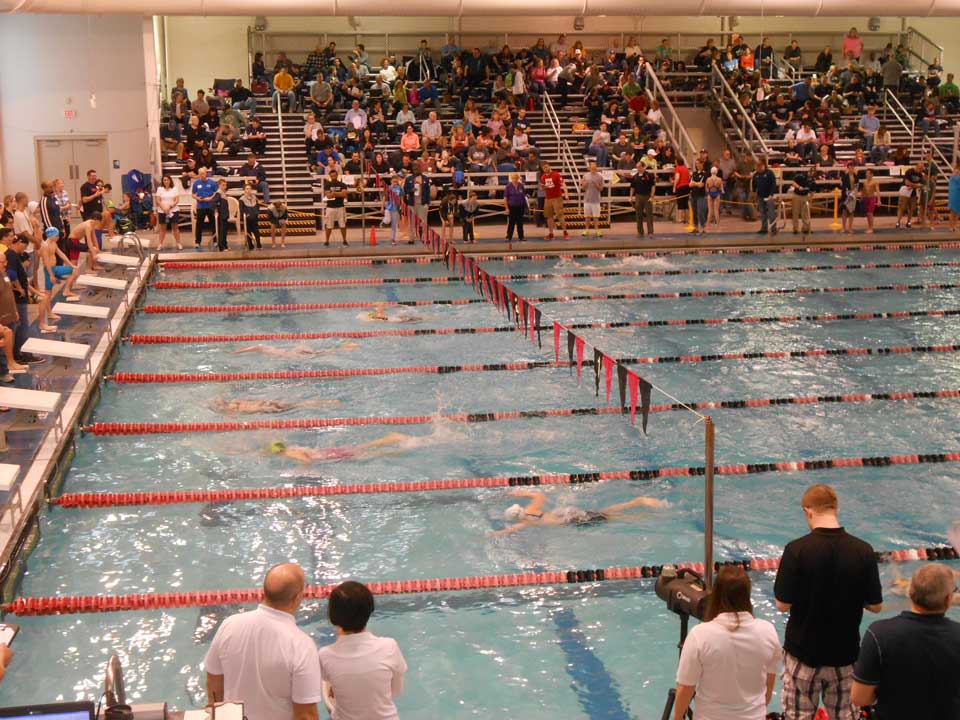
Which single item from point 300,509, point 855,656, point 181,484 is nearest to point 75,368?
point 181,484

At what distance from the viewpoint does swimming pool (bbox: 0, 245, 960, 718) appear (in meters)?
5.44

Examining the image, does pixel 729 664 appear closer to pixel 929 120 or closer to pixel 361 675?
pixel 361 675

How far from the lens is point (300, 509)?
290 inches

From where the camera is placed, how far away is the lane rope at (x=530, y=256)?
1659 cm

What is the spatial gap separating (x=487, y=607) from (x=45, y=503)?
3294mm

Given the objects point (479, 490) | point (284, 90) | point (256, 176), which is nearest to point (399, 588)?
point (479, 490)

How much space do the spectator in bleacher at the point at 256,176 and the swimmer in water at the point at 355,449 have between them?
31.1 feet

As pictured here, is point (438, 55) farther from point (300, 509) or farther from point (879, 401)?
point (300, 509)

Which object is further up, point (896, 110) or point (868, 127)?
point (896, 110)

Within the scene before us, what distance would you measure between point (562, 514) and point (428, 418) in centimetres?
233

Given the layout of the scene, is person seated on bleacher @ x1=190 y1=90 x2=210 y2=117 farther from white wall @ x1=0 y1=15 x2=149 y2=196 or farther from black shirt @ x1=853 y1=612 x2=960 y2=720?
black shirt @ x1=853 y1=612 x2=960 y2=720

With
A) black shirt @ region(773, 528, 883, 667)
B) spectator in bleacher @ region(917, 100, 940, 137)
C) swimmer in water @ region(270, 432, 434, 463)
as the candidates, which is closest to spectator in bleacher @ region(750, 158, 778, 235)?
spectator in bleacher @ region(917, 100, 940, 137)

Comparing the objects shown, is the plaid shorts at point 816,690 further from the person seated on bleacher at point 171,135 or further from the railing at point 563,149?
the person seated on bleacher at point 171,135

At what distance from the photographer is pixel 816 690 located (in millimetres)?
3877
